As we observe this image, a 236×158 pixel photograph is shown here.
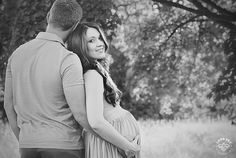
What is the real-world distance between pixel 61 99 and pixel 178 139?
7143 millimetres

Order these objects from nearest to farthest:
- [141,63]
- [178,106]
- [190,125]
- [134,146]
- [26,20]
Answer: [134,146], [26,20], [141,63], [190,125], [178,106]

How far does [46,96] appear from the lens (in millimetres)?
2184

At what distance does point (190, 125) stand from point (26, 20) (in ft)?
18.1

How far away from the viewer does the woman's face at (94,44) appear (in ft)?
8.27

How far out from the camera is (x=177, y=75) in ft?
33.2

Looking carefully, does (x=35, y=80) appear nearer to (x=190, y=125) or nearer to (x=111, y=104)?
(x=111, y=104)

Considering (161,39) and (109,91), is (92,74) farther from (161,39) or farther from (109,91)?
(161,39)

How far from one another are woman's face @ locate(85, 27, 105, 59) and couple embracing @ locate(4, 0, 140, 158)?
0.10m

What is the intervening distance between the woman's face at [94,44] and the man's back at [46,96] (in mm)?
270

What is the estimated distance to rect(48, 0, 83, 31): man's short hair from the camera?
225cm

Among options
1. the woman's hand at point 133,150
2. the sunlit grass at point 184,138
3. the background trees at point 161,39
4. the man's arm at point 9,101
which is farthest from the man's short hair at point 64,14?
the sunlit grass at point 184,138

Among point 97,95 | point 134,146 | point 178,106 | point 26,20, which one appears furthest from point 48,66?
point 178,106

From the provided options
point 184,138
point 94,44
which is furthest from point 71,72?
point 184,138
